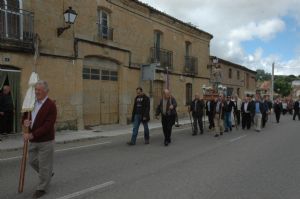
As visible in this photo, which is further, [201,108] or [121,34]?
[121,34]

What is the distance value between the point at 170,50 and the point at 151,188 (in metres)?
19.3

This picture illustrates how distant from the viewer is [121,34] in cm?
1997

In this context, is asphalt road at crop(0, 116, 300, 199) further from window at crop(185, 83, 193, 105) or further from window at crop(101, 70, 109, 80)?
window at crop(185, 83, 193, 105)

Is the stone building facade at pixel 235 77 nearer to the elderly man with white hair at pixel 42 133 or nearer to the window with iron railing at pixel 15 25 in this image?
the window with iron railing at pixel 15 25

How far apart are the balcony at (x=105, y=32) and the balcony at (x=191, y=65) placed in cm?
908

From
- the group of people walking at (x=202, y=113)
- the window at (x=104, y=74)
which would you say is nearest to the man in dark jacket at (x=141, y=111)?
the group of people walking at (x=202, y=113)

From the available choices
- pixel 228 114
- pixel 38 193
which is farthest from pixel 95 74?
pixel 38 193

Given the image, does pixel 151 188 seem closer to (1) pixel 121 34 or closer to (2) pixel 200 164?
(2) pixel 200 164

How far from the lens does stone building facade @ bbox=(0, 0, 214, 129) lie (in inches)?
554

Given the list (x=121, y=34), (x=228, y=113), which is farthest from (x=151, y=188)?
(x=121, y=34)

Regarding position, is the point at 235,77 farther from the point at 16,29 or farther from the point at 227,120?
the point at 16,29

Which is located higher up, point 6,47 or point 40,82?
point 6,47

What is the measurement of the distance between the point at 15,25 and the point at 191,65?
1634 cm

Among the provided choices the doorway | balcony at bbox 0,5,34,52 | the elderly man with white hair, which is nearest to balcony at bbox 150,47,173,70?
balcony at bbox 0,5,34,52
